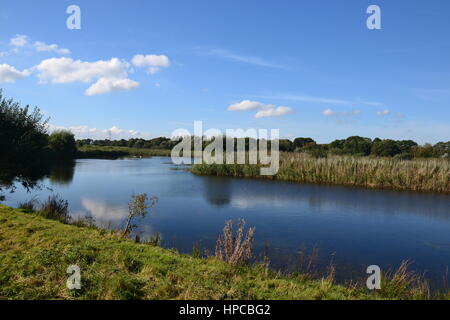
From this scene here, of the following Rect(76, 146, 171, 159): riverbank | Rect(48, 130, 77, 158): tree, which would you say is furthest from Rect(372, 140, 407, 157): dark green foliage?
Rect(48, 130, 77, 158): tree

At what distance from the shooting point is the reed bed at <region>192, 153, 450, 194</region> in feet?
56.9

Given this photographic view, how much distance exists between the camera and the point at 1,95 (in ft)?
43.0

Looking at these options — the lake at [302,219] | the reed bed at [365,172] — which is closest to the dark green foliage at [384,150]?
the reed bed at [365,172]

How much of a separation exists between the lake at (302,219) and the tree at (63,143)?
99.5 feet

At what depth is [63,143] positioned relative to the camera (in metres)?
45.6

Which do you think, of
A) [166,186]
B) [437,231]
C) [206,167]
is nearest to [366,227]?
[437,231]

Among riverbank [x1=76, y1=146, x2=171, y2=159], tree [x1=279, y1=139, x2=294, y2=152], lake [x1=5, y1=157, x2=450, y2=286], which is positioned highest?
tree [x1=279, y1=139, x2=294, y2=152]

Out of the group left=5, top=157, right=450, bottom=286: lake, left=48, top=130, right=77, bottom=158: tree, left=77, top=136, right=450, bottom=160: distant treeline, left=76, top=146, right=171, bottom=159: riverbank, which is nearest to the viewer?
left=5, top=157, right=450, bottom=286: lake

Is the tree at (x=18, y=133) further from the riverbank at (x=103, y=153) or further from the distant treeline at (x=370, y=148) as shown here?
the riverbank at (x=103, y=153)

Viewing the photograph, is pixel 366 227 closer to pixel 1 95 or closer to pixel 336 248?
pixel 336 248

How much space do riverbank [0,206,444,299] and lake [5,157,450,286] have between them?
1.47 meters

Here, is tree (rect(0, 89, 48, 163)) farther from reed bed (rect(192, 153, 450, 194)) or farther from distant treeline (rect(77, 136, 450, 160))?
distant treeline (rect(77, 136, 450, 160))

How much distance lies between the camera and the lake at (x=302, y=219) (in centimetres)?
713
